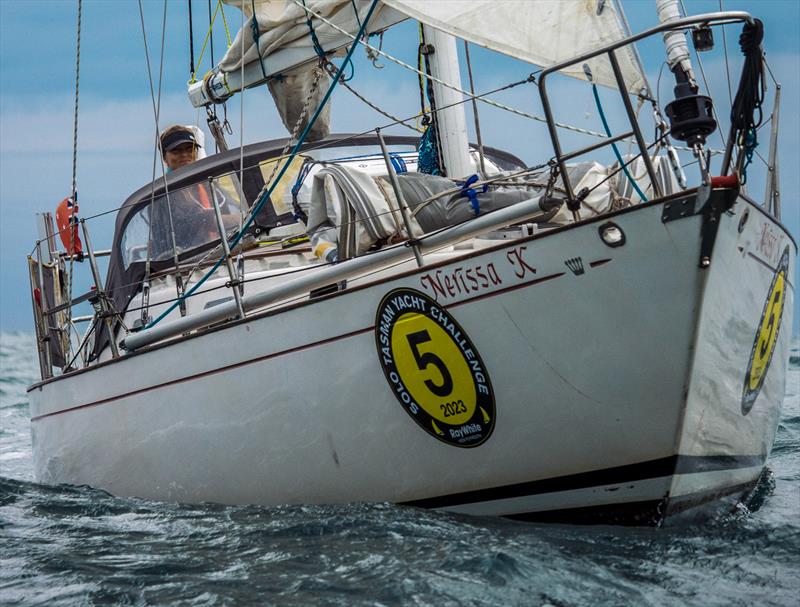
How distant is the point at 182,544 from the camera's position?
466 cm

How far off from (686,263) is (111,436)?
3.64m

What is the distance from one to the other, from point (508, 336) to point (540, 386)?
25 centimetres

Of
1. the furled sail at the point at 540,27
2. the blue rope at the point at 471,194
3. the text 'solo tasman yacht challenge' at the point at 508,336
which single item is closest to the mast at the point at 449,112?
the text 'solo tasman yacht challenge' at the point at 508,336

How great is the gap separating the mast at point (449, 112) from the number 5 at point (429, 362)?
1723 mm

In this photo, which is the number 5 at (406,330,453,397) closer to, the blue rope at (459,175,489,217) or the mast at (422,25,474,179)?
the blue rope at (459,175,489,217)

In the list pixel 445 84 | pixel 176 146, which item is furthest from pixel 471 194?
pixel 176 146

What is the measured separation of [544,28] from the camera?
4648 mm

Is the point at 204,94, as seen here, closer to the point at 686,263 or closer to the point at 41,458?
the point at 41,458

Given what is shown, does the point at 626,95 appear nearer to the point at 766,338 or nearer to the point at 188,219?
the point at 766,338

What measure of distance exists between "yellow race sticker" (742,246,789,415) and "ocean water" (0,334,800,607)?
1.95 ft

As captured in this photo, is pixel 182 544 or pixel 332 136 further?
pixel 332 136

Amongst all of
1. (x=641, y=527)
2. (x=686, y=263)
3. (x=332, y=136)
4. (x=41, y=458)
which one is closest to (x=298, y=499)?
(x=641, y=527)

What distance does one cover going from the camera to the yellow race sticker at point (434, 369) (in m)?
4.47

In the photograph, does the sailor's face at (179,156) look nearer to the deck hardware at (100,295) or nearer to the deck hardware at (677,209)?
the deck hardware at (100,295)
